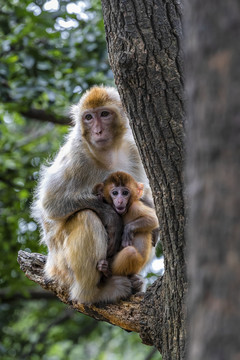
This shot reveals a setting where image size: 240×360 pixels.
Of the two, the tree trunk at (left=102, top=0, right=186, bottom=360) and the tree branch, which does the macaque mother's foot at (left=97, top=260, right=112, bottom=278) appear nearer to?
the tree branch

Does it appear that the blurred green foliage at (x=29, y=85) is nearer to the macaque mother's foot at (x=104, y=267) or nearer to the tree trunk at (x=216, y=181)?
the macaque mother's foot at (x=104, y=267)

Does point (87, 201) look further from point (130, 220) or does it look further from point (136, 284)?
point (136, 284)

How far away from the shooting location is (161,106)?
12.1ft

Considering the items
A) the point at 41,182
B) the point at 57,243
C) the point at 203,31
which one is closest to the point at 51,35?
the point at 41,182

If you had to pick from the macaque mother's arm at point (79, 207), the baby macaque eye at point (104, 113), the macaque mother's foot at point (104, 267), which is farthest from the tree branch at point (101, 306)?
the baby macaque eye at point (104, 113)

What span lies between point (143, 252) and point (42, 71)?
3550 millimetres

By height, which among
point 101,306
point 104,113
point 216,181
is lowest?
point 101,306

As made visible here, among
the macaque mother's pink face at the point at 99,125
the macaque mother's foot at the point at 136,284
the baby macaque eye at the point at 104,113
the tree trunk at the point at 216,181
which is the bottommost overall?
the macaque mother's foot at the point at 136,284

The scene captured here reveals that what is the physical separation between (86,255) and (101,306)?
47cm

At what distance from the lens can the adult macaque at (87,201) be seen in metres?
4.96

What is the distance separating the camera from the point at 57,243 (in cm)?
536

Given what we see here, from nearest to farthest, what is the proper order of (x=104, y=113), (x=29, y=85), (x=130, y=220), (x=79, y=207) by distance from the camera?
(x=79, y=207) < (x=130, y=220) < (x=104, y=113) < (x=29, y=85)

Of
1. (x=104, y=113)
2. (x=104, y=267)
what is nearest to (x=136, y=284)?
(x=104, y=267)

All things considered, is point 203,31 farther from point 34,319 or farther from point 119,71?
point 34,319
